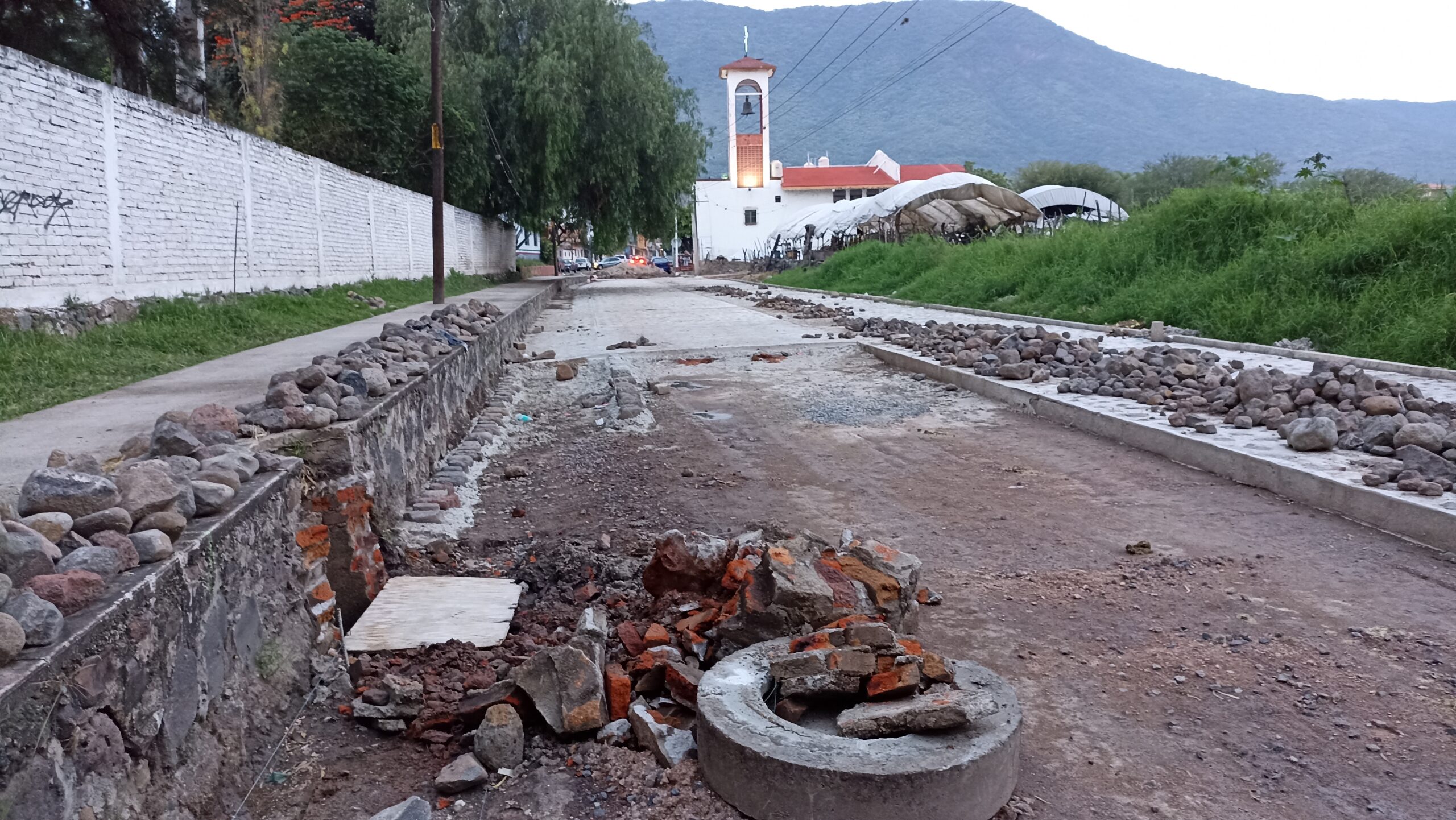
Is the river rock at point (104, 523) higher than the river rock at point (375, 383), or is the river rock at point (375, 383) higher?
the river rock at point (375, 383)

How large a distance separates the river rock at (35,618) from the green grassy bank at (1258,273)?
29.8ft

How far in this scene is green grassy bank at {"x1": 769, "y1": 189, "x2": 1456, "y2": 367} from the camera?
348 inches

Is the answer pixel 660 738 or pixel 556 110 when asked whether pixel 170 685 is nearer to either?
pixel 660 738

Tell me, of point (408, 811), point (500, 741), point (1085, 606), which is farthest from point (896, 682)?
point (1085, 606)

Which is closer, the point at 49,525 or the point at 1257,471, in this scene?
the point at 49,525

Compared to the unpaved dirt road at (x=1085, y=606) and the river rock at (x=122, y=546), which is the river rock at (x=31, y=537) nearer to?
the river rock at (x=122, y=546)

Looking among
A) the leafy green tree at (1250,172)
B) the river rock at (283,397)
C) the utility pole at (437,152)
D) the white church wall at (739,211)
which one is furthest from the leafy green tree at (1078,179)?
the river rock at (283,397)

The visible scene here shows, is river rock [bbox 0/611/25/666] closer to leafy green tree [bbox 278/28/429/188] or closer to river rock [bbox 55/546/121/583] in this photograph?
river rock [bbox 55/546/121/583]

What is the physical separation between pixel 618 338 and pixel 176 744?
452 inches

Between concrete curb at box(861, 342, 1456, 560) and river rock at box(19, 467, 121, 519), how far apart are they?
459 cm

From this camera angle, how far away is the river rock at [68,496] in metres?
2.30

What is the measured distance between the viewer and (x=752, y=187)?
5534 centimetres

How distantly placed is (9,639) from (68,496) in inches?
30.5

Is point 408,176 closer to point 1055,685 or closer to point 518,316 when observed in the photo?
point 518,316
